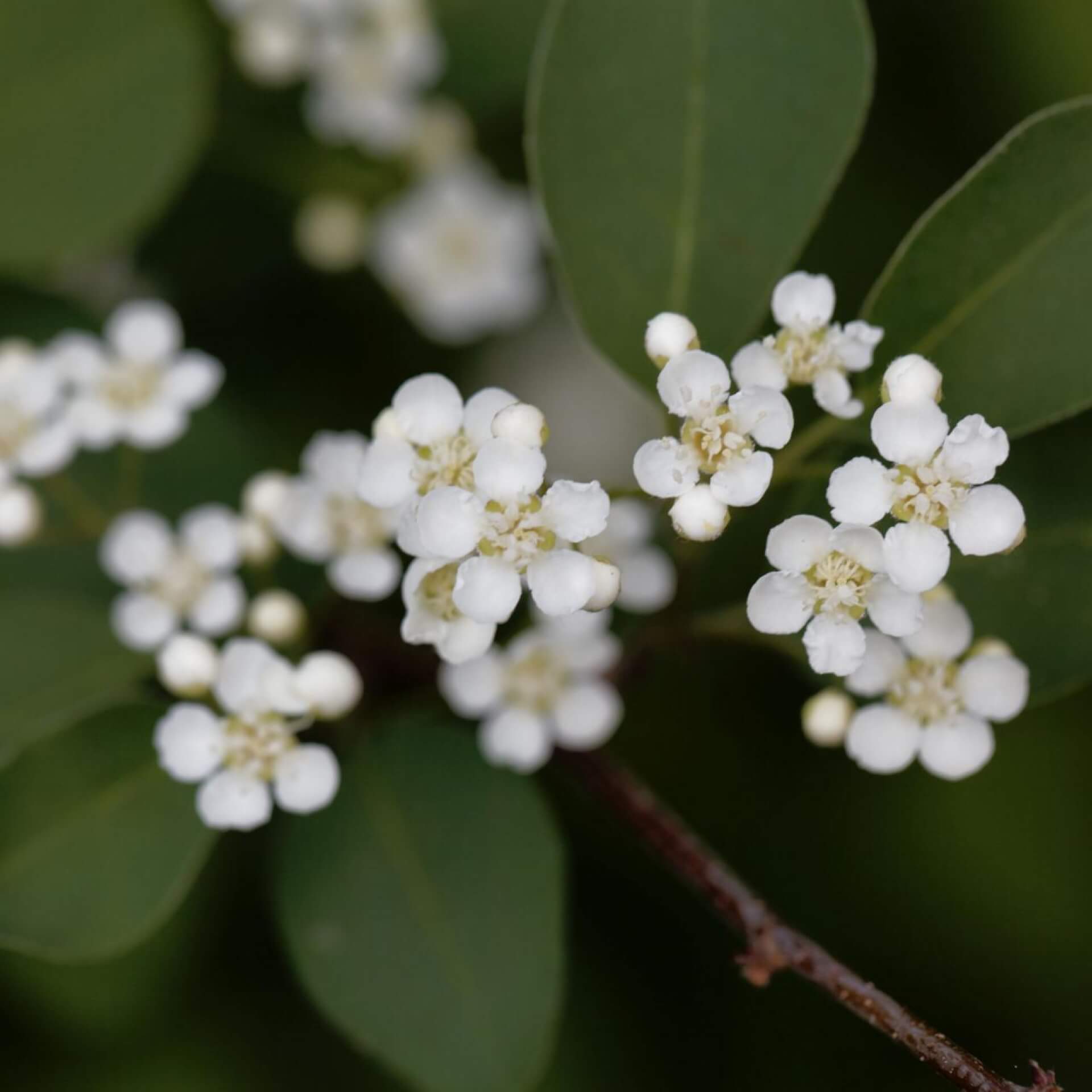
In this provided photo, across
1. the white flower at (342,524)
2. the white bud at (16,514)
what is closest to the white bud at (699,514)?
the white flower at (342,524)

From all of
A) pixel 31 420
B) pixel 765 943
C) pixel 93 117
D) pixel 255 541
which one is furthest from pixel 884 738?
pixel 93 117

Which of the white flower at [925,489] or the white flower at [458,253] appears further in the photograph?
the white flower at [458,253]

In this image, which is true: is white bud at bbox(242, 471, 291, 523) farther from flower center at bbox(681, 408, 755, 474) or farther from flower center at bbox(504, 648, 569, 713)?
flower center at bbox(681, 408, 755, 474)

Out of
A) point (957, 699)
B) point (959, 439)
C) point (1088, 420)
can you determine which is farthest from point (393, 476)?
point (1088, 420)

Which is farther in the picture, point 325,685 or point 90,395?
point 90,395

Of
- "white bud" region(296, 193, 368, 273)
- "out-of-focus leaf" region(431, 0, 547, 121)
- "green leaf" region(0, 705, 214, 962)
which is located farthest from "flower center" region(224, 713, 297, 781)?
"out-of-focus leaf" region(431, 0, 547, 121)

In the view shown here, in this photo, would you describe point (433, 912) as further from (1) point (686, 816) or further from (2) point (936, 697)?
(1) point (686, 816)

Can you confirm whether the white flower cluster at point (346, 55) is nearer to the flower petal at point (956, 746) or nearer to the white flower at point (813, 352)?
the white flower at point (813, 352)

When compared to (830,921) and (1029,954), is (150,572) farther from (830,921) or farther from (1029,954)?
(1029,954)
